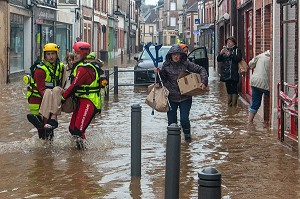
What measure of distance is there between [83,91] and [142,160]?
54.2 inches

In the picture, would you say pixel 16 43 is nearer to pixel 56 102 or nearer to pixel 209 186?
pixel 56 102

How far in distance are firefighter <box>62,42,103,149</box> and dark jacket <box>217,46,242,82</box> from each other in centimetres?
574

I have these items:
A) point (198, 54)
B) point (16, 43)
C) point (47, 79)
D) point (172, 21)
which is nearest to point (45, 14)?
point (16, 43)

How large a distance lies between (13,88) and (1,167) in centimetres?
1519

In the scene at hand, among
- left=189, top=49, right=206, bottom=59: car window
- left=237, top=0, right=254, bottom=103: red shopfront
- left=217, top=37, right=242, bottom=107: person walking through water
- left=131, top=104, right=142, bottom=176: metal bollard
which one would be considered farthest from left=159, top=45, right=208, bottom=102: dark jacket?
left=189, top=49, right=206, bottom=59: car window

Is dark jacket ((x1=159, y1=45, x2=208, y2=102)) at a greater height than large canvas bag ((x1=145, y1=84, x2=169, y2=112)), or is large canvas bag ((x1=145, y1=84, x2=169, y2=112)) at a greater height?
dark jacket ((x1=159, y1=45, x2=208, y2=102))

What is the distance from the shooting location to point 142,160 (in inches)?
367

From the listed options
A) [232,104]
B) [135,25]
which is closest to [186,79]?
[232,104]

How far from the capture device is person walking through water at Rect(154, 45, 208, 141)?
431 inches

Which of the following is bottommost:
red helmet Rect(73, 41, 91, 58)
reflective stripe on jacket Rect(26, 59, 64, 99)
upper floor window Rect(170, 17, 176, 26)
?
reflective stripe on jacket Rect(26, 59, 64, 99)

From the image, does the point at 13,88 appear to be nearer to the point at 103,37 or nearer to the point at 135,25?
the point at 103,37

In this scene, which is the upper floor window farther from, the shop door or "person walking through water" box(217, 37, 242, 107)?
"person walking through water" box(217, 37, 242, 107)

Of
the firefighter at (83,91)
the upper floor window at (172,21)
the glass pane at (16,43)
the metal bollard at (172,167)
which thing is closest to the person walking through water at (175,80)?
the firefighter at (83,91)

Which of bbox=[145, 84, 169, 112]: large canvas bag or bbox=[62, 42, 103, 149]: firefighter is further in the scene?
bbox=[145, 84, 169, 112]: large canvas bag
